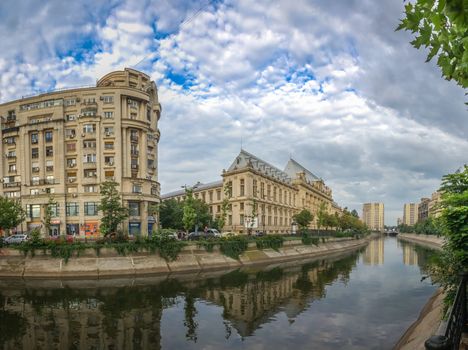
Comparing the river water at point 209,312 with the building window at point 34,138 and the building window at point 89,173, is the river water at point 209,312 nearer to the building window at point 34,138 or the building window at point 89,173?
the building window at point 89,173

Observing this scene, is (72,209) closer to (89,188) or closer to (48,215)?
(89,188)

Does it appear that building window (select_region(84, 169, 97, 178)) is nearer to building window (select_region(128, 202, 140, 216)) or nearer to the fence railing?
building window (select_region(128, 202, 140, 216))

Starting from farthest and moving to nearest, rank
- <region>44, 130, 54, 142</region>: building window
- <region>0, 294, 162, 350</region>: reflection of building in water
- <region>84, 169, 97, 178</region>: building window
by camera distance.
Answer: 1. <region>44, 130, 54, 142</region>: building window
2. <region>84, 169, 97, 178</region>: building window
3. <region>0, 294, 162, 350</region>: reflection of building in water

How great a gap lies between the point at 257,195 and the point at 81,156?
143ft

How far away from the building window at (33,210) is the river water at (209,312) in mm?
31464

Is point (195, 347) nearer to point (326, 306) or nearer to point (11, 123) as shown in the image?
point (326, 306)

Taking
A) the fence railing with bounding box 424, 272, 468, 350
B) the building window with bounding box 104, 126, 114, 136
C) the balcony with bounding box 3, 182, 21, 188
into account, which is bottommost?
the fence railing with bounding box 424, 272, 468, 350

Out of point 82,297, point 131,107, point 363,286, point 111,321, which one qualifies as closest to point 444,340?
point 111,321

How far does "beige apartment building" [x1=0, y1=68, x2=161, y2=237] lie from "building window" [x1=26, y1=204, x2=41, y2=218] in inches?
7.2

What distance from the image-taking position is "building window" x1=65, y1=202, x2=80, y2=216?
59.9 m

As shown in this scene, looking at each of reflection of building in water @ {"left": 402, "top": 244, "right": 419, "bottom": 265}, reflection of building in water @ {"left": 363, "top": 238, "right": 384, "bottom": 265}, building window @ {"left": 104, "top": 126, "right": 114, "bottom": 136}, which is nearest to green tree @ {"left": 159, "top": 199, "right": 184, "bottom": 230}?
building window @ {"left": 104, "top": 126, "right": 114, "bottom": 136}

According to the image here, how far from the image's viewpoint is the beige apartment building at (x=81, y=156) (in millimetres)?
60062

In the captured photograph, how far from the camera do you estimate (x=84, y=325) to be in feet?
63.2

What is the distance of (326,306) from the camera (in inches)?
963
